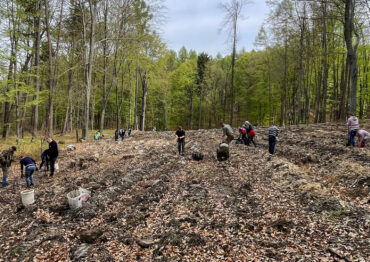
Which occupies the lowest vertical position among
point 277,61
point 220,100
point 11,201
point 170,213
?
point 11,201

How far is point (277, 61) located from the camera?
1011 inches

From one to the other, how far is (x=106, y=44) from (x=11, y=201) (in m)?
18.0

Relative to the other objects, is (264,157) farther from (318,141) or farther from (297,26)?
(297,26)

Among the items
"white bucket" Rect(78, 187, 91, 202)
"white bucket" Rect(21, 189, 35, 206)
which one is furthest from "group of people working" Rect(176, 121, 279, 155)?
"white bucket" Rect(21, 189, 35, 206)

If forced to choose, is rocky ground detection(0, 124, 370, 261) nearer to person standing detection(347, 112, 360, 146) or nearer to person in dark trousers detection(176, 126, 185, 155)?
person standing detection(347, 112, 360, 146)

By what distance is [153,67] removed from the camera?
29891mm

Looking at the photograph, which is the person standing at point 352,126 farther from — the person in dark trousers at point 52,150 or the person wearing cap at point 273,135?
the person in dark trousers at point 52,150

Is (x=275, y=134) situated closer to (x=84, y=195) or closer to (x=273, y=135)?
(x=273, y=135)

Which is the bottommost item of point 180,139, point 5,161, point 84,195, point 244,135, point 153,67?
point 84,195

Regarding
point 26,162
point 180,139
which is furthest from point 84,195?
point 180,139

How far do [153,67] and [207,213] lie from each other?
88.5 ft

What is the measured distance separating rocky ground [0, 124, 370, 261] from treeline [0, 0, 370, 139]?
7549mm

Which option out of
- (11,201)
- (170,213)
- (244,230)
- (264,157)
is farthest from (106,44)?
(244,230)

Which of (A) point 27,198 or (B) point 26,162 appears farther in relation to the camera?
(B) point 26,162
